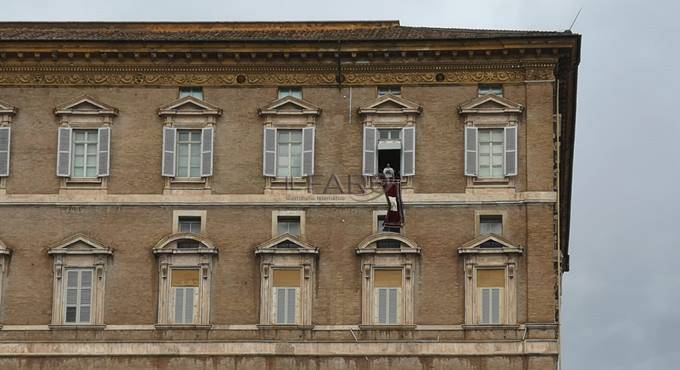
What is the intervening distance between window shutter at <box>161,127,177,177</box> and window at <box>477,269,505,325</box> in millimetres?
10444

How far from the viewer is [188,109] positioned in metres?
63.0

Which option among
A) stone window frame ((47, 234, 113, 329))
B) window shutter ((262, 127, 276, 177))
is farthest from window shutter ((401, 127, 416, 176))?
stone window frame ((47, 234, 113, 329))

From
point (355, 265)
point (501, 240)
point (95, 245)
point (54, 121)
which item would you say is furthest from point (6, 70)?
point (501, 240)

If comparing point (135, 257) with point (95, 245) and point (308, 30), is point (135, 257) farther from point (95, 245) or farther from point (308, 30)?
point (308, 30)

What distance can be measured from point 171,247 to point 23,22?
12173mm

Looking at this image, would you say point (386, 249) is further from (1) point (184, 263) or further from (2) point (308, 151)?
(1) point (184, 263)

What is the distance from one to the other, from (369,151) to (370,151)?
0.15 feet

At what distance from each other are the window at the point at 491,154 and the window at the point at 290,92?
6.00 meters

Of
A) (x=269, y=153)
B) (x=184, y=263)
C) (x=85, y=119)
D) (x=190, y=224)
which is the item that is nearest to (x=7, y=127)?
(x=85, y=119)

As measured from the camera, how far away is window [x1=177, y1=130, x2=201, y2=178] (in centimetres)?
6281

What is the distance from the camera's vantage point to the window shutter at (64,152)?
62719 mm

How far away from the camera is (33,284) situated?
61906 millimetres

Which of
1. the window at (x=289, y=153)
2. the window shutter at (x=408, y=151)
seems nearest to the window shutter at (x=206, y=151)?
the window at (x=289, y=153)

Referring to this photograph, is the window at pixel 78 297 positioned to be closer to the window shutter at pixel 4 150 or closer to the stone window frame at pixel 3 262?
the stone window frame at pixel 3 262
